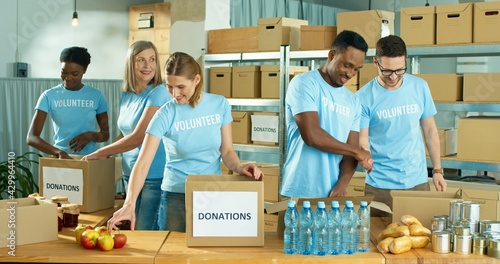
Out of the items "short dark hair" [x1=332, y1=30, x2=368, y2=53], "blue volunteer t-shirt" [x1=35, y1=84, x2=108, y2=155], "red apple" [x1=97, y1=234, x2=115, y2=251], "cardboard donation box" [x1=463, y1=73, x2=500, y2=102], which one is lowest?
"red apple" [x1=97, y1=234, x2=115, y2=251]

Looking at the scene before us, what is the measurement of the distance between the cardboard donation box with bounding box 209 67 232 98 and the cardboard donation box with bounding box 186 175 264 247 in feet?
11.5

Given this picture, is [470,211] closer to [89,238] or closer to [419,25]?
[89,238]

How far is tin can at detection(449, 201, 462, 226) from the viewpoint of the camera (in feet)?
10.2

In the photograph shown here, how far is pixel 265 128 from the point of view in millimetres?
6258

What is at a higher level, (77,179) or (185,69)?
(185,69)

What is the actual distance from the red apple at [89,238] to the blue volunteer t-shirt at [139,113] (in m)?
0.85

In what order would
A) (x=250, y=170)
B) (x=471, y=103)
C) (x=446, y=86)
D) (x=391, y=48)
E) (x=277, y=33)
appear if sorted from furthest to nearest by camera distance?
(x=277, y=33), (x=446, y=86), (x=471, y=103), (x=391, y=48), (x=250, y=170)

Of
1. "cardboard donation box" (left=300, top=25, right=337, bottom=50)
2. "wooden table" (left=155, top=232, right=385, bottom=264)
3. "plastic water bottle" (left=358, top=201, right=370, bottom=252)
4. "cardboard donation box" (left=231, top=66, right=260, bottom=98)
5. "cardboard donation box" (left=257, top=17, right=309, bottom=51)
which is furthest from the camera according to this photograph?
"cardboard donation box" (left=231, top=66, right=260, bottom=98)

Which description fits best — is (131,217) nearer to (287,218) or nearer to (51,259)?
(51,259)

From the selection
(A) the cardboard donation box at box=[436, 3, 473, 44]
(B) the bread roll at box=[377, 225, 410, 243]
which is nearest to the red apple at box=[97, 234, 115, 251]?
(B) the bread roll at box=[377, 225, 410, 243]

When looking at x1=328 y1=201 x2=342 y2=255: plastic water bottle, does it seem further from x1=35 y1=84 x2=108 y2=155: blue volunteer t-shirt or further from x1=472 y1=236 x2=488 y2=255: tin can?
x1=35 y1=84 x2=108 y2=155: blue volunteer t-shirt

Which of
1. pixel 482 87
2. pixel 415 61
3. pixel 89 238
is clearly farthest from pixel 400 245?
pixel 415 61

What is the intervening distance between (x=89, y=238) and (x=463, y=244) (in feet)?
5.25

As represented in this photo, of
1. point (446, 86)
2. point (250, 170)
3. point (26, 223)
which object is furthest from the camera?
point (446, 86)
